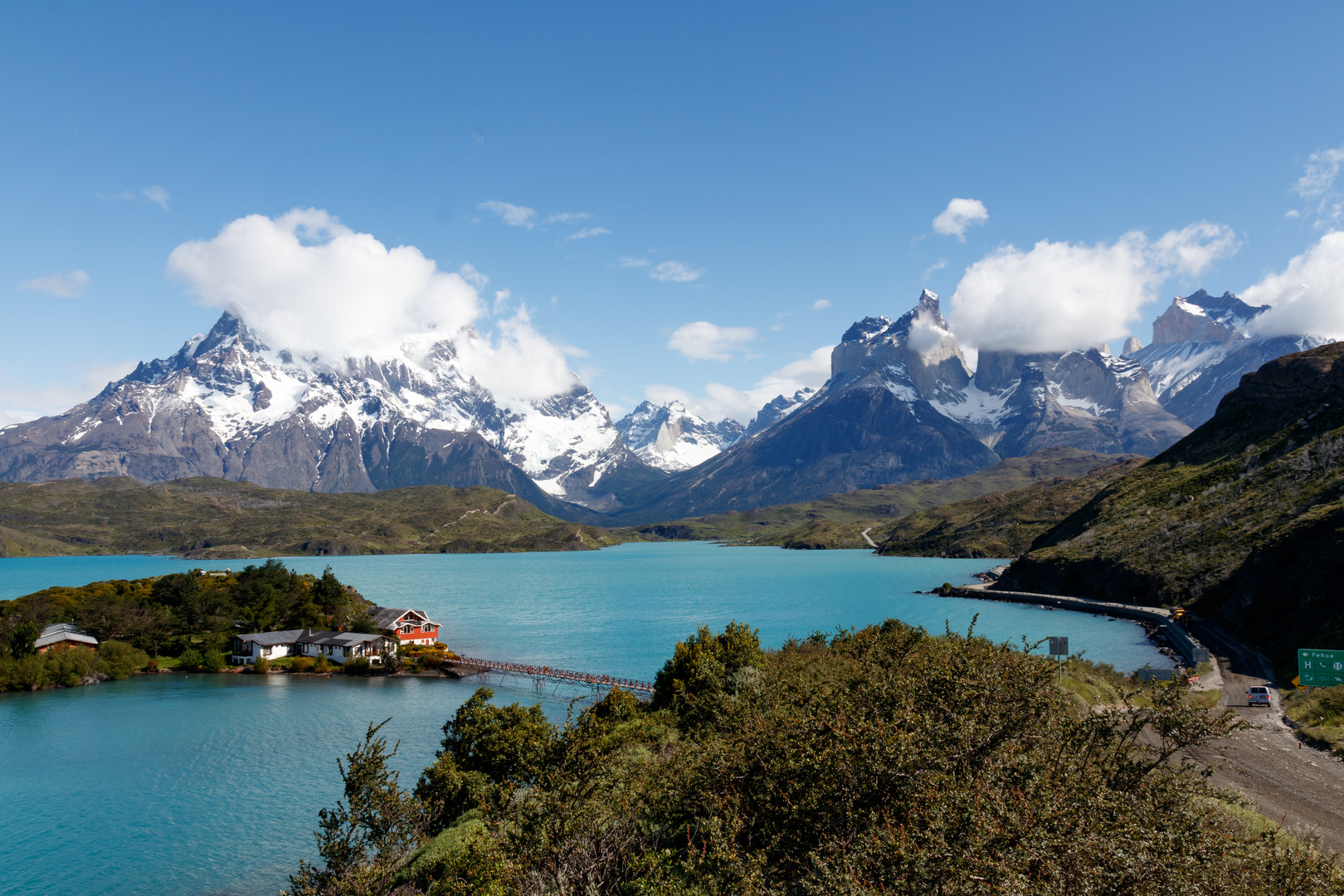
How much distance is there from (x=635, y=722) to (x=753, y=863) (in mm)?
29645

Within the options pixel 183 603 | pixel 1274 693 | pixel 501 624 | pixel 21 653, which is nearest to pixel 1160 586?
pixel 1274 693

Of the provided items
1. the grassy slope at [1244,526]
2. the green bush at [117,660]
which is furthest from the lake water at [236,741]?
the grassy slope at [1244,526]

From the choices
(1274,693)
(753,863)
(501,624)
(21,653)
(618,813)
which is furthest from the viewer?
(501,624)

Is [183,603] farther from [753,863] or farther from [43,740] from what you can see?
[753,863]

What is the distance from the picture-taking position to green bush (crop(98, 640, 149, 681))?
90188mm

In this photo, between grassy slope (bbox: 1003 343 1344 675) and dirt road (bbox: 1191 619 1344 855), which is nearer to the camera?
dirt road (bbox: 1191 619 1344 855)

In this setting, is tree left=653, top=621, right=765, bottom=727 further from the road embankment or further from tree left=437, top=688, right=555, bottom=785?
the road embankment

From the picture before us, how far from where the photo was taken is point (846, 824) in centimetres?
1664

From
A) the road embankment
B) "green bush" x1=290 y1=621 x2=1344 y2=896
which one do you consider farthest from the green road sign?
"green bush" x1=290 y1=621 x2=1344 y2=896

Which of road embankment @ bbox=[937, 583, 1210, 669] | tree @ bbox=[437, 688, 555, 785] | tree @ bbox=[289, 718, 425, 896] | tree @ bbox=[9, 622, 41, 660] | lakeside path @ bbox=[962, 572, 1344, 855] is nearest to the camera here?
tree @ bbox=[289, 718, 425, 896]

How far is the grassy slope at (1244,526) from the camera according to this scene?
2827 inches

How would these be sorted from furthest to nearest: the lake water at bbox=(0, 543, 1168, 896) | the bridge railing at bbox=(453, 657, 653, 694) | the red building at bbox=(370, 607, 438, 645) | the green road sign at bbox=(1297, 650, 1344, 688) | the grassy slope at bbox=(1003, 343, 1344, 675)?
the red building at bbox=(370, 607, 438, 645) < the bridge railing at bbox=(453, 657, 653, 694) < the grassy slope at bbox=(1003, 343, 1344, 675) < the green road sign at bbox=(1297, 650, 1344, 688) < the lake water at bbox=(0, 543, 1168, 896)

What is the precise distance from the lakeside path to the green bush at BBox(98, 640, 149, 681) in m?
113

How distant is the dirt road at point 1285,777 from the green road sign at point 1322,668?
3187 mm
